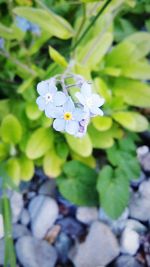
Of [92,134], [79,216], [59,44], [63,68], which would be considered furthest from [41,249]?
[59,44]

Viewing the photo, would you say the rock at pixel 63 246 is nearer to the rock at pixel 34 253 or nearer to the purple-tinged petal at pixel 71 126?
the rock at pixel 34 253

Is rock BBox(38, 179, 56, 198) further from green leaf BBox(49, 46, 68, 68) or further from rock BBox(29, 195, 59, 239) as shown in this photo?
green leaf BBox(49, 46, 68, 68)

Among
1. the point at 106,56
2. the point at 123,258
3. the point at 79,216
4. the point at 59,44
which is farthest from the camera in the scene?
the point at 59,44

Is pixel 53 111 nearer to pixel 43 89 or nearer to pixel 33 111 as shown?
pixel 43 89

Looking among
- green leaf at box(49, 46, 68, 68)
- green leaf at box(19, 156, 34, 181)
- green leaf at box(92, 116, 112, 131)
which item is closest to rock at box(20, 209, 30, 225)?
green leaf at box(19, 156, 34, 181)

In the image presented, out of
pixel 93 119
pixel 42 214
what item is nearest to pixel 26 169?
pixel 42 214

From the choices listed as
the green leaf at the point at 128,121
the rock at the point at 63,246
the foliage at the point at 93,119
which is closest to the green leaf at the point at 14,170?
the foliage at the point at 93,119

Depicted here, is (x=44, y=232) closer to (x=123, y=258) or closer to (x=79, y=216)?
(x=79, y=216)
